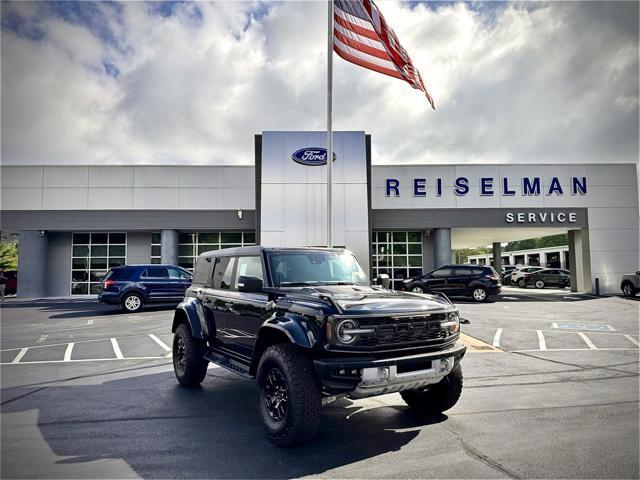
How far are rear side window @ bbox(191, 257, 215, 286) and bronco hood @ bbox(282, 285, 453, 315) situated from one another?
212 centimetres

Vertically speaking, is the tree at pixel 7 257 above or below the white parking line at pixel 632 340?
above

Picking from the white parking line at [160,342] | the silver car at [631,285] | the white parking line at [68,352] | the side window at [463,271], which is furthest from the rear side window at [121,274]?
the silver car at [631,285]

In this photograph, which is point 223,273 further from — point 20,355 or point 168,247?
point 168,247

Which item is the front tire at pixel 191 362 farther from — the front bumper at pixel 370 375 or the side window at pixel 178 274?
the side window at pixel 178 274

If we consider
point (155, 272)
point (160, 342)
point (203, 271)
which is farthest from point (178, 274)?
point (203, 271)

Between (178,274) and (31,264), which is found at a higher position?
(31,264)

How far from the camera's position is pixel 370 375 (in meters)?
3.97

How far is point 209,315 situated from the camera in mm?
6098

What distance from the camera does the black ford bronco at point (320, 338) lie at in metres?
4.02

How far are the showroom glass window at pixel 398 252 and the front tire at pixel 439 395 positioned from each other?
2067 centimetres

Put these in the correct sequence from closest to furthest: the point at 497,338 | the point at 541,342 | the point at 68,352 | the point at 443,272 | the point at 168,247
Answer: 1. the point at 68,352
2. the point at 541,342
3. the point at 497,338
4. the point at 443,272
5. the point at 168,247

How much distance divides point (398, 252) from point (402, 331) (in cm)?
2217

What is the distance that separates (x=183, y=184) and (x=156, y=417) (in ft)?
66.7

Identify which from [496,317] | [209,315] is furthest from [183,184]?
[209,315]
